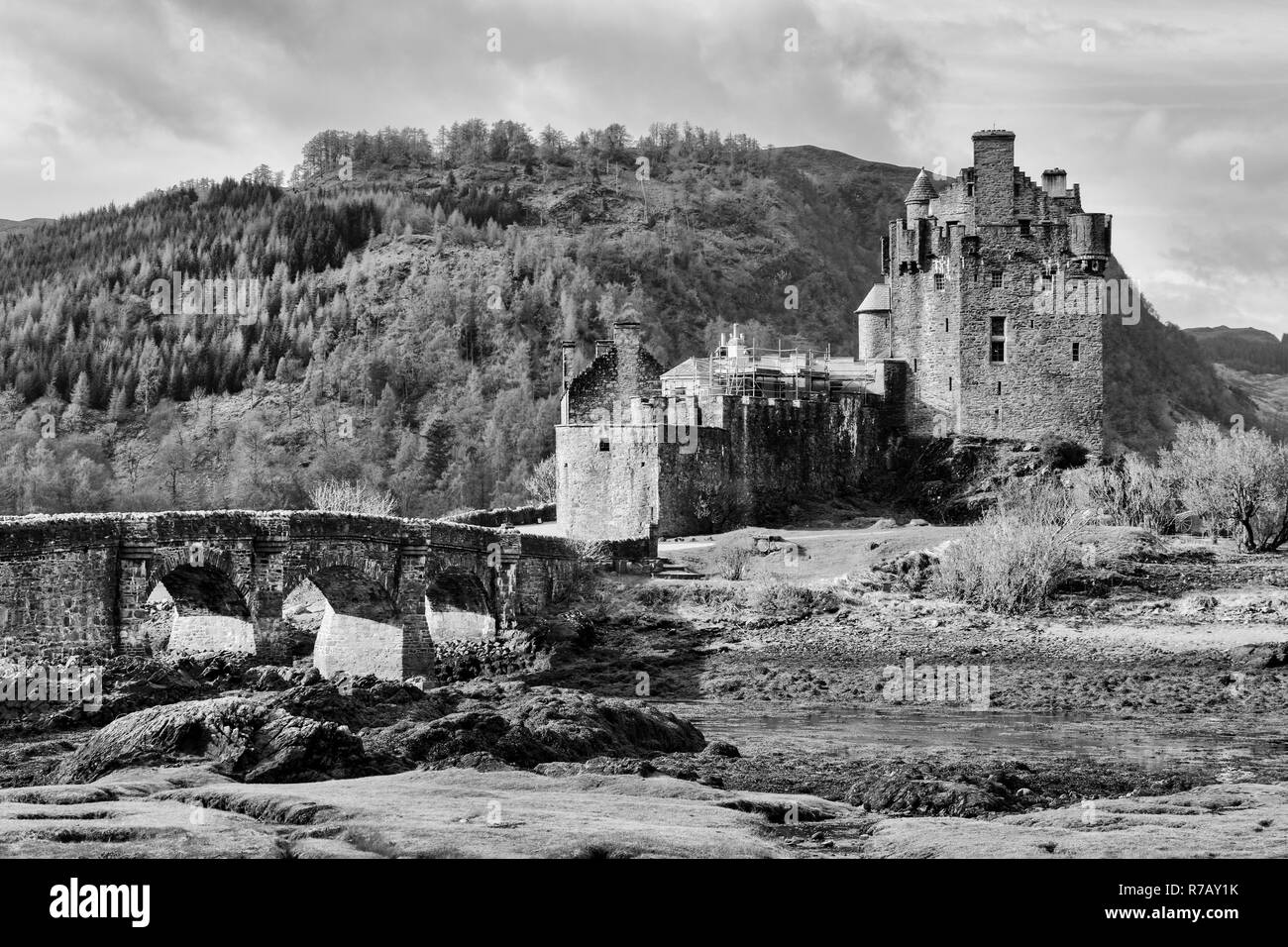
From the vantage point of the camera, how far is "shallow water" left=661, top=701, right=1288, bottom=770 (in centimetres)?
4041

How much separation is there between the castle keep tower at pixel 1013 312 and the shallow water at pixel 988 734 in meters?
36.3

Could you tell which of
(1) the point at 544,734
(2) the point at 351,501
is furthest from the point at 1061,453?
(1) the point at 544,734

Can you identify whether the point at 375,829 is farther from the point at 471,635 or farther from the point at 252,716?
the point at 471,635

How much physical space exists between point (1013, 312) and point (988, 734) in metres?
43.6

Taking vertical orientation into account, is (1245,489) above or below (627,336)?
below

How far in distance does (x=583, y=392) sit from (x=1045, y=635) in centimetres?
2991

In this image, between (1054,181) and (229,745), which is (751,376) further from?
(229,745)

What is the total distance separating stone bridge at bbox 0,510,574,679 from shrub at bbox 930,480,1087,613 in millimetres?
14781

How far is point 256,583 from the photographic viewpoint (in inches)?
2077

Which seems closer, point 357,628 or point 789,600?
point 357,628

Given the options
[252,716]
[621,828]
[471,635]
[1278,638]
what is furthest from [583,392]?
[621,828]

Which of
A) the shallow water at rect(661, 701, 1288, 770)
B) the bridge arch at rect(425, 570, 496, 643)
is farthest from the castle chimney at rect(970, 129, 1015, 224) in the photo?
the shallow water at rect(661, 701, 1288, 770)
